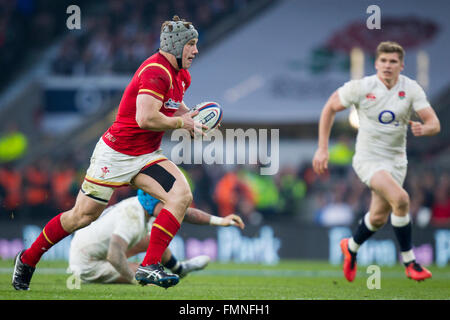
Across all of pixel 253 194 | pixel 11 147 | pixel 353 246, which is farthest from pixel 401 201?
pixel 11 147

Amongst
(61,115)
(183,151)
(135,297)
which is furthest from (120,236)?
(61,115)

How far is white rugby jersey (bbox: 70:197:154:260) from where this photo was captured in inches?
313

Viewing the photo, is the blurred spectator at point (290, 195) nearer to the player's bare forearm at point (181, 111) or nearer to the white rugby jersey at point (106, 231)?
the white rugby jersey at point (106, 231)

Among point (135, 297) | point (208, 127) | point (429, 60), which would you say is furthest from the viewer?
point (429, 60)

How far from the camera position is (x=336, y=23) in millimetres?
22281

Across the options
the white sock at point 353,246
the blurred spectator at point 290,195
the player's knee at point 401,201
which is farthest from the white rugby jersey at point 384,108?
the blurred spectator at point 290,195

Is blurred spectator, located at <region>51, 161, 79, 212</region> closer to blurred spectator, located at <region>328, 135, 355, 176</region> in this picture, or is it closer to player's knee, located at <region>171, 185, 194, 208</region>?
blurred spectator, located at <region>328, 135, 355, 176</region>

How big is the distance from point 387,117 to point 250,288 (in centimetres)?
231

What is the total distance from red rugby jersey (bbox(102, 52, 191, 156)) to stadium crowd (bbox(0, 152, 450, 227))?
25.8 feet

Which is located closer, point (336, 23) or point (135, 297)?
point (135, 297)

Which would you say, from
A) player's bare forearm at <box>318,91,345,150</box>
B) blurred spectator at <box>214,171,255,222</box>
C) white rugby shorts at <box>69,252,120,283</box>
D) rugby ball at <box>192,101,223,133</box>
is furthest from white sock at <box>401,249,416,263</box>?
blurred spectator at <box>214,171,255,222</box>
